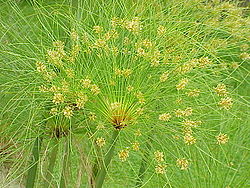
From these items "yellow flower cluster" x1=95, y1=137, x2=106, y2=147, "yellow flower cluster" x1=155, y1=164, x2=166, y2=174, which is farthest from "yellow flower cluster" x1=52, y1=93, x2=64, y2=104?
"yellow flower cluster" x1=155, y1=164, x2=166, y2=174

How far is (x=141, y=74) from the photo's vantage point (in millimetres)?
724

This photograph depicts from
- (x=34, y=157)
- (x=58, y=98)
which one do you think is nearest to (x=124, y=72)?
(x=58, y=98)

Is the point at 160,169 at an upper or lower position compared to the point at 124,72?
lower

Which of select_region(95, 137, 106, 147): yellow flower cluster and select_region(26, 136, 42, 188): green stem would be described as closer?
select_region(95, 137, 106, 147): yellow flower cluster

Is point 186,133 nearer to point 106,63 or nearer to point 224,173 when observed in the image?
point 106,63

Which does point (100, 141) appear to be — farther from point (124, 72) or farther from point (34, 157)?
point (34, 157)

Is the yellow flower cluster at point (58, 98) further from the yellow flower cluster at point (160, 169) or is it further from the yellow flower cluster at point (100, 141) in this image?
the yellow flower cluster at point (160, 169)

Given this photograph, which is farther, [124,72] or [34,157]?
[34,157]

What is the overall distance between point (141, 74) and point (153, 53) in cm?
4

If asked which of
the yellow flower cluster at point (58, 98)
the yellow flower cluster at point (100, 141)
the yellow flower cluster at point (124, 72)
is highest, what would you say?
the yellow flower cluster at point (124, 72)

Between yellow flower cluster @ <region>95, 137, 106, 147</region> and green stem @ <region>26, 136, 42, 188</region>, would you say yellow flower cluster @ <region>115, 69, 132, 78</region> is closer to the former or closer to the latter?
yellow flower cluster @ <region>95, 137, 106, 147</region>

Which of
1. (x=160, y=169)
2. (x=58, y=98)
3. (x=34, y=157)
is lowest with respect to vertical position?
(x=34, y=157)

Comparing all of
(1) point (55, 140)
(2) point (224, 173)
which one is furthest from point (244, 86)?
(1) point (55, 140)

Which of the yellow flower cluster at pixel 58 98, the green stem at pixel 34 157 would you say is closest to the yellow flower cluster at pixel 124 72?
the yellow flower cluster at pixel 58 98
